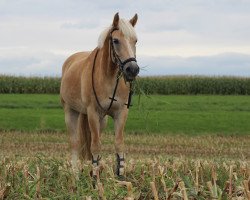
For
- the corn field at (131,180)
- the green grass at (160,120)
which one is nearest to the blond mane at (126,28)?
the corn field at (131,180)

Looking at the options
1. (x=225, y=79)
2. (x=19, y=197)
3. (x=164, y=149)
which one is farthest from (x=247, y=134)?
(x=225, y=79)

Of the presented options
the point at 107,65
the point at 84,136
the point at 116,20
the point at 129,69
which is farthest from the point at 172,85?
the point at 129,69

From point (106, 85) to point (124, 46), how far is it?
0.73 m

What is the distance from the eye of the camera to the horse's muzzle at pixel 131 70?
7.29 meters

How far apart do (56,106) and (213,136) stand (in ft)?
39.9

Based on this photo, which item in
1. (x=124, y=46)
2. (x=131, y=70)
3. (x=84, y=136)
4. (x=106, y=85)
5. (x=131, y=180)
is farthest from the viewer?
(x=84, y=136)

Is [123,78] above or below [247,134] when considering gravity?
above

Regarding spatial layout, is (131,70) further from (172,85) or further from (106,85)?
(172,85)

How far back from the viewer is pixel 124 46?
7602mm

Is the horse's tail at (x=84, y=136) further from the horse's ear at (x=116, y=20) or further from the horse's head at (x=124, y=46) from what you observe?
the horse's ear at (x=116, y=20)

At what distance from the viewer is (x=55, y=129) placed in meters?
20.9

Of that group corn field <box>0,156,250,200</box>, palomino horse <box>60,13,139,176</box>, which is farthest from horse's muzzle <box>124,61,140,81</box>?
corn field <box>0,156,250,200</box>

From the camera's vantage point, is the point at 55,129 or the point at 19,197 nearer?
the point at 19,197

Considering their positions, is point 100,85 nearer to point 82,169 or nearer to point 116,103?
point 116,103
